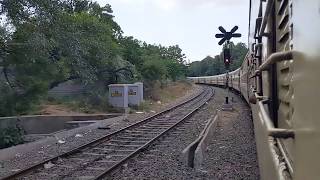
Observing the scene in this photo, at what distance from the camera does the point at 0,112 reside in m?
17.0

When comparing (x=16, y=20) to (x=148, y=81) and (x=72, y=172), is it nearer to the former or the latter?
(x=72, y=172)

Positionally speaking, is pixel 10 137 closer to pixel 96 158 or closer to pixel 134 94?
pixel 96 158

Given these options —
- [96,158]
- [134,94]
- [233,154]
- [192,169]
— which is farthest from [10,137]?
[134,94]

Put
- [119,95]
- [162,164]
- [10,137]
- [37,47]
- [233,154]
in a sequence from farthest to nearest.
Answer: [119,95], [37,47], [10,137], [233,154], [162,164]

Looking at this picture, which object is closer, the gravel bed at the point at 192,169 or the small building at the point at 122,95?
the gravel bed at the point at 192,169

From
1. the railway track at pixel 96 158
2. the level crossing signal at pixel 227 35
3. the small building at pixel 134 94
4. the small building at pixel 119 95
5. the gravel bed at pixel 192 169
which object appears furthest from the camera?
the small building at pixel 134 94

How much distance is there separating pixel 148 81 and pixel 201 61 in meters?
96.2

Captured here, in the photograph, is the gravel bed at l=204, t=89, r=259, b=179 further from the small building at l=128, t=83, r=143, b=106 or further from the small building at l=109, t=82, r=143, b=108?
the small building at l=128, t=83, r=143, b=106

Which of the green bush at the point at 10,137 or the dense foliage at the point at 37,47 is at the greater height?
the dense foliage at the point at 37,47

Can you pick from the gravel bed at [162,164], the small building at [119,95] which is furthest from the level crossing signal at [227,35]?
the gravel bed at [162,164]

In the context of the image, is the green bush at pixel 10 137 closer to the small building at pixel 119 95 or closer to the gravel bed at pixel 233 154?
the gravel bed at pixel 233 154

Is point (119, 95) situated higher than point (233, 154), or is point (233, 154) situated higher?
point (119, 95)

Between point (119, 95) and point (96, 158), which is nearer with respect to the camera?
point (96, 158)

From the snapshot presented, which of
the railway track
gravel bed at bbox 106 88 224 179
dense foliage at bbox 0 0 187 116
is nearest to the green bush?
dense foliage at bbox 0 0 187 116
